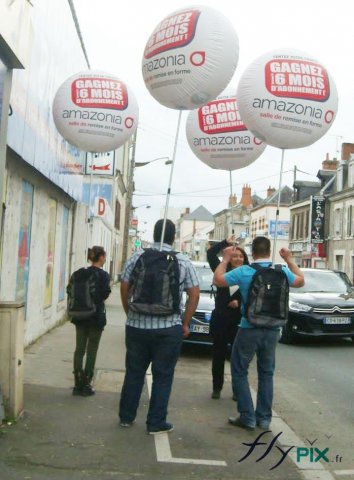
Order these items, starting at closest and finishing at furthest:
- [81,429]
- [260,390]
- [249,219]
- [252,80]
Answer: [81,429] < [260,390] < [252,80] < [249,219]

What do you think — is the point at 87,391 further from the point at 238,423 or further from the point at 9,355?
the point at 238,423

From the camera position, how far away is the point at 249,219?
6756 centimetres

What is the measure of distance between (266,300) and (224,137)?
2581mm

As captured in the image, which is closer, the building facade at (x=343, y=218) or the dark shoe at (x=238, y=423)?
the dark shoe at (x=238, y=423)

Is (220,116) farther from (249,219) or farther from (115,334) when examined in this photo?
(249,219)

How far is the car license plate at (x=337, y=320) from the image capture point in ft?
37.7

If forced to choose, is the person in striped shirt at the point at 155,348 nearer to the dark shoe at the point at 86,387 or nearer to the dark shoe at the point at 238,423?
the dark shoe at the point at 238,423

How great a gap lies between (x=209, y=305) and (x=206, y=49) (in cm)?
529

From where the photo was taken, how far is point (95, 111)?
275 inches

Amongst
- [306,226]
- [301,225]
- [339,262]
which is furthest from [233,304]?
[301,225]

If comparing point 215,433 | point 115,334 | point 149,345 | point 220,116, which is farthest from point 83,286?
point 115,334

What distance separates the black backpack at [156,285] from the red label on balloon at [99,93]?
9.21ft

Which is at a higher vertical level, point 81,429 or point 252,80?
point 252,80

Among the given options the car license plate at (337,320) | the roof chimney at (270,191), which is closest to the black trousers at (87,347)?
the car license plate at (337,320)
